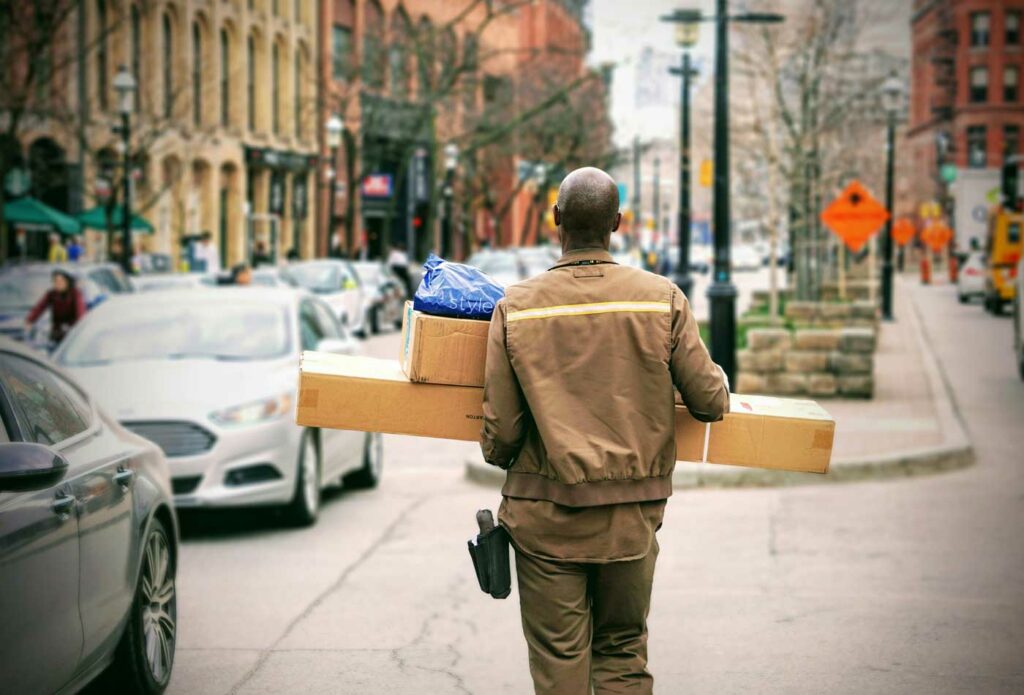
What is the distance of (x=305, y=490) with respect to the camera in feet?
33.7

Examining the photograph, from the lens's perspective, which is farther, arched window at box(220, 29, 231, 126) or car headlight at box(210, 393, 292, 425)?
arched window at box(220, 29, 231, 126)

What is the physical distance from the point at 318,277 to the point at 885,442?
65.2 ft

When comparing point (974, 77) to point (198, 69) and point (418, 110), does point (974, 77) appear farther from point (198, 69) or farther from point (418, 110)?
point (198, 69)

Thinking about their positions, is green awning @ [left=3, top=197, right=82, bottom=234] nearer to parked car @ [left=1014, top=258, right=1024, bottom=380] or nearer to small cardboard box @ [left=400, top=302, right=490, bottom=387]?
parked car @ [left=1014, top=258, right=1024, bottom=380]

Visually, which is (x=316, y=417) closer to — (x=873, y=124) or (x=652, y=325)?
(x=652, y=325)

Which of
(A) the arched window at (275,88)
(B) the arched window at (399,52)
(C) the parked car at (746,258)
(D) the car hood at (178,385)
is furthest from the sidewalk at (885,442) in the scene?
(C) the parked car at (746,258)

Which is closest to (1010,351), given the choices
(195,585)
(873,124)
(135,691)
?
(873,124)

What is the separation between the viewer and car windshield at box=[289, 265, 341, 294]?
31312mm

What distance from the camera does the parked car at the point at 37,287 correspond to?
2192 cm

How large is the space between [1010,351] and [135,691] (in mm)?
22813

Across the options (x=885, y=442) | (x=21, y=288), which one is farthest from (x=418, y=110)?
(x=885, y=442)

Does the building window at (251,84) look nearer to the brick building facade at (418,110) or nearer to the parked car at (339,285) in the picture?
the brick building facade at (418,110)

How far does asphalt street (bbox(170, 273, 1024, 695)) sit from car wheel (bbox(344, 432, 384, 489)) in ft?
0.59

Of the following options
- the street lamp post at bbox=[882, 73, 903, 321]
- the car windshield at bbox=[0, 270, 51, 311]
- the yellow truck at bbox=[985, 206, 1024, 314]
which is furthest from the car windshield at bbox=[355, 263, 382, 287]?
the yellow truck at bbox=[985, 206, 1024, 314]
